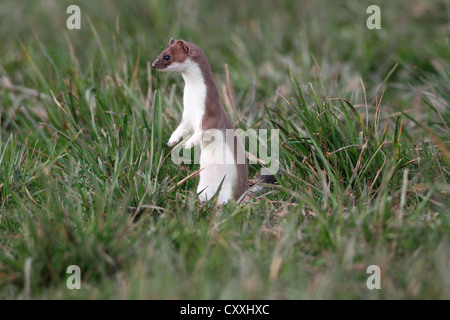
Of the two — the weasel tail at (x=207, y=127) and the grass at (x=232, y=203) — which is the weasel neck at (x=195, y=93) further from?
the grass at (x=232, y=203)

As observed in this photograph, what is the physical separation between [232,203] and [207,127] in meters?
0.51

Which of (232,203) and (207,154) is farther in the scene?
(207,154)

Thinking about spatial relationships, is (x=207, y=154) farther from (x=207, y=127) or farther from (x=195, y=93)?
(x=195, y=93)

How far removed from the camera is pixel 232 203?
3.84 m

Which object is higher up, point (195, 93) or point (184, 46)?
point (184, 46)

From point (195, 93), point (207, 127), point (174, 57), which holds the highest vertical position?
point (174, 57)

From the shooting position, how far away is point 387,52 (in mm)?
6777

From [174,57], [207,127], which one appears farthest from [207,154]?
[174,57]

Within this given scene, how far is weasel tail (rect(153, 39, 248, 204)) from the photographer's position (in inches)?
154

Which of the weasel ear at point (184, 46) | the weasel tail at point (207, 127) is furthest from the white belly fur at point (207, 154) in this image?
the weasel ear at point (184, 46)

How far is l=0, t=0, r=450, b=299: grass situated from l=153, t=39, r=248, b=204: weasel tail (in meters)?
0.16

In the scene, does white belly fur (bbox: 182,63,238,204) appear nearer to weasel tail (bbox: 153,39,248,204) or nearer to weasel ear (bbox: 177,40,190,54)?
weasel tail (bbox: 153,39,248,204)

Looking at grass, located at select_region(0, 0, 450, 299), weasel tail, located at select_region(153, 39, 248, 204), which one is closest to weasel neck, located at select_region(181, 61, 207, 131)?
weasel tail, located at select_region(153, 39, 248, 204)
